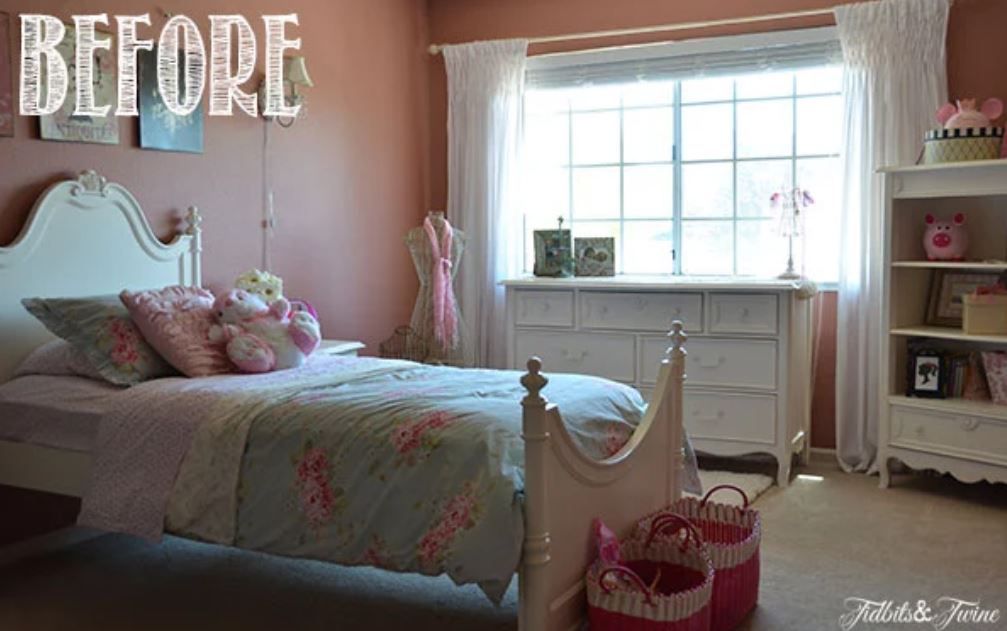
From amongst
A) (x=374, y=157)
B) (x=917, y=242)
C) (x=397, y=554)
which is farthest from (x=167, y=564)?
(x=917, y=242)

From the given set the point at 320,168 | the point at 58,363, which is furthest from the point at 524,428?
the point at 320,168

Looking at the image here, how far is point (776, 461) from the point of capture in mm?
4473

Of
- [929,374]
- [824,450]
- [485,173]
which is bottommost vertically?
[824,450]

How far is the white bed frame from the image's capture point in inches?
88.0

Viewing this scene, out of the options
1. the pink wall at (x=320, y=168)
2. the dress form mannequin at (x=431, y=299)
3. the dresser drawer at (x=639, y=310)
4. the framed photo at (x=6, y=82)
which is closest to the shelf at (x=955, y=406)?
the dresser drawer at (x=639, y=310)

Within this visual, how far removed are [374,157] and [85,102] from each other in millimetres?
1882

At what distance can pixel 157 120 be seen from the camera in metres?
3.84

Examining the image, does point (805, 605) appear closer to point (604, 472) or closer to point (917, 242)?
point (604, 472)

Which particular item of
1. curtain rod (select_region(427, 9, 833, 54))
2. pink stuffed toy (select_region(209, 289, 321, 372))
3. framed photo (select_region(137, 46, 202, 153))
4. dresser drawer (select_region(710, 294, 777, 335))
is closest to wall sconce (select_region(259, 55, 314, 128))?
framed photo (select_region(137, 46, 202, 153))

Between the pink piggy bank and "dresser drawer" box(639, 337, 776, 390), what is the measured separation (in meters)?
0.79

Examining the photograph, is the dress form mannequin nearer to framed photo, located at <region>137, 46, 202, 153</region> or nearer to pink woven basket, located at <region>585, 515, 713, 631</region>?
framed photo, located at <region>137, 46, 202, 153</region>

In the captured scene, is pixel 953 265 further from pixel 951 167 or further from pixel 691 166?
pixel 691 166

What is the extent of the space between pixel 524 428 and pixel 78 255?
2.08 m

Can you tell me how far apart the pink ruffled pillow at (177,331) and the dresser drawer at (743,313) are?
2185 mm
